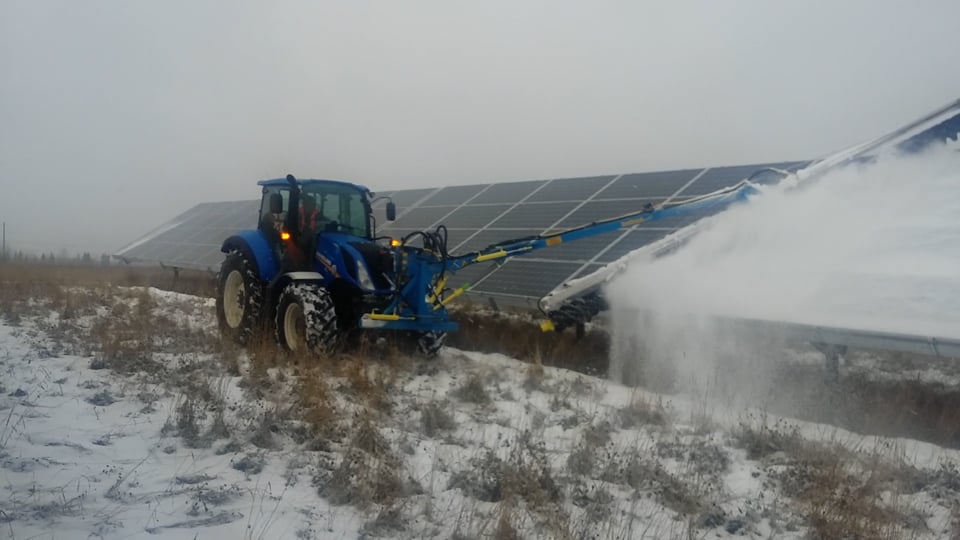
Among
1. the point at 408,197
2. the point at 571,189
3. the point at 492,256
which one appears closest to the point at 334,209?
the point at 492,256

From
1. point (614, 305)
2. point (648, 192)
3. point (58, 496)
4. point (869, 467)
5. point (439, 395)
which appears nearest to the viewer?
point (58, 496)

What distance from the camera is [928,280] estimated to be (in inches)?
323

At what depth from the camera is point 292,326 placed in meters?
9.19

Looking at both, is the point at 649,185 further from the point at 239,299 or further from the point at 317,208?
the point at 239,299

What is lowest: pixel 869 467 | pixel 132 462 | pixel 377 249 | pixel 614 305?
pixel 869 467

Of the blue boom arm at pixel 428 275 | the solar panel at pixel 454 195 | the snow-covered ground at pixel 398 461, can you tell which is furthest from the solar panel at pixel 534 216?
the snow-covered ground at pixel 398 461

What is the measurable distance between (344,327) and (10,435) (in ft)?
15.4

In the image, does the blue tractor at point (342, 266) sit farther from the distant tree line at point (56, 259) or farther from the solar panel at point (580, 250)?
the distant tree line at point (56, 259)

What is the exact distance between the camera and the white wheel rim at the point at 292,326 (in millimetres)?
9125

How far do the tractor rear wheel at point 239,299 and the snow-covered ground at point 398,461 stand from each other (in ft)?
6.48

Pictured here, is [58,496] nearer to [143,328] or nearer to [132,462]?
[132,462]

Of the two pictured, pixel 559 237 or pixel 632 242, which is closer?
pixel 559 237

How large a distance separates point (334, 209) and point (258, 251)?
1.36 m

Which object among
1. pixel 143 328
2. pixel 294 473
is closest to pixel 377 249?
pixel 143 328
